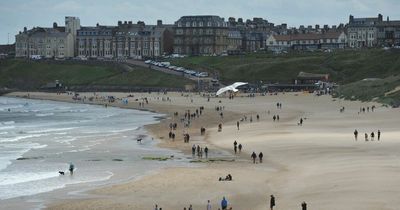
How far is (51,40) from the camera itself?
195500 mm

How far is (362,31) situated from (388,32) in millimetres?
6766

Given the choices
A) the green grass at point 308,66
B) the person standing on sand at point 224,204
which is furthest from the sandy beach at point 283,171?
the green grass at point 308,66

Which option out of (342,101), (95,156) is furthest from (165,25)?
(95,156)

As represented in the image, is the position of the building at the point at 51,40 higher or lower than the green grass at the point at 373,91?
higher

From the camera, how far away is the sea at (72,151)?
4247 cm

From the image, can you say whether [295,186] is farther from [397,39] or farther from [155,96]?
[397,39]

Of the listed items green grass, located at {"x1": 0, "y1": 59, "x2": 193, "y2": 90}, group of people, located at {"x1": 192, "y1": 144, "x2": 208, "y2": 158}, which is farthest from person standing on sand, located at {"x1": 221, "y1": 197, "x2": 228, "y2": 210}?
green grass, located at {"x1": 0, "y1": 59, "x2": 193, "y2": 90}

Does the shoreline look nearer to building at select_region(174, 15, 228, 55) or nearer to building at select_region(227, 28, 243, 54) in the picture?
building at select_region(174, 15, 228, 55)

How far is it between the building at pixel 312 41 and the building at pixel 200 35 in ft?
40.5

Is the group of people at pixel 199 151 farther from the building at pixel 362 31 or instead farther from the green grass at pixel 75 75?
the building at pixel 362 31

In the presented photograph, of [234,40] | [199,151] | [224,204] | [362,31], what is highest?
[362,31]

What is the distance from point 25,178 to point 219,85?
308 feet

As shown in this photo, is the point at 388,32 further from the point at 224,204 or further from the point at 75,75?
the point at 224,204

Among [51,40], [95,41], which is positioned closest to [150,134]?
[95,41]
